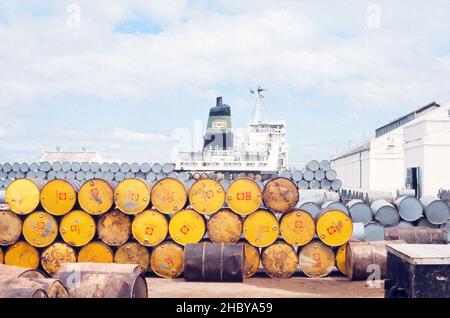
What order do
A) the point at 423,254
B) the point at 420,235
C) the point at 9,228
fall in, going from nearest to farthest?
the point at 423,254, the point at 9,228, the point at 420,235

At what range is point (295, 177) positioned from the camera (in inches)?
975

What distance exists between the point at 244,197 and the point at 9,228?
5473 mm

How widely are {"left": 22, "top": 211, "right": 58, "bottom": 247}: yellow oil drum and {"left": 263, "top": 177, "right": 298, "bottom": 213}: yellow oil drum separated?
496 cm

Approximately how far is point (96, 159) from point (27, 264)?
4225cm

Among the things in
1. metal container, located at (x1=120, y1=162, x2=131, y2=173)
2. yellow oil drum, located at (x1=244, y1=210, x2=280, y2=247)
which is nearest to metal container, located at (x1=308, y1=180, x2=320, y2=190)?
metal container, located at (x1=120, y1=162, x2=131, y2=173)

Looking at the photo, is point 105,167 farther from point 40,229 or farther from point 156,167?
point 40,229

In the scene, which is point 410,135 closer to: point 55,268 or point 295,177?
point 295,177

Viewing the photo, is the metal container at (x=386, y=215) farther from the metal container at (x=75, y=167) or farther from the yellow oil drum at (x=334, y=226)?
the metal container at (x=75, y=167)

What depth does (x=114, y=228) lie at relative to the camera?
11.0m

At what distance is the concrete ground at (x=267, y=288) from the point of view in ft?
30.0

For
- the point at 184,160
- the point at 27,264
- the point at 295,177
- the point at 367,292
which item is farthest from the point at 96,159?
the point at 367,292

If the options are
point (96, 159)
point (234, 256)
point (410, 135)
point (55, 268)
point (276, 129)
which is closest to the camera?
point (234, 256)

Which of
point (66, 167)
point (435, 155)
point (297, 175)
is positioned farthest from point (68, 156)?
point (435, 155)

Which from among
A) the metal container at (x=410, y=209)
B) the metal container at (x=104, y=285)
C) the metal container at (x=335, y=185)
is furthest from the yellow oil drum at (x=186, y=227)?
the metal container at (x=335, y=185)
